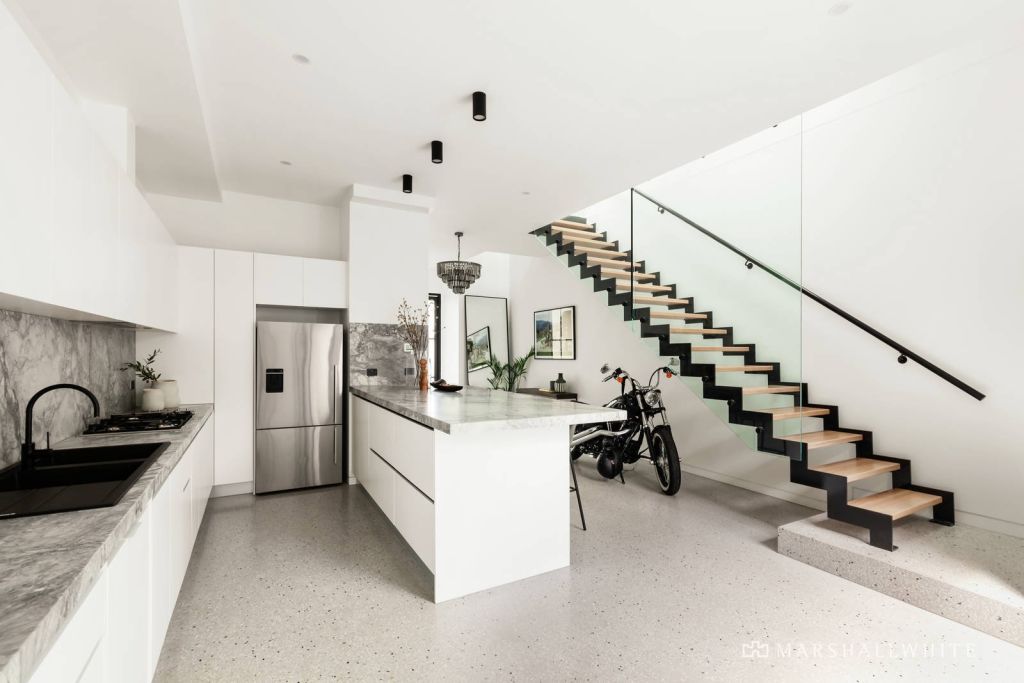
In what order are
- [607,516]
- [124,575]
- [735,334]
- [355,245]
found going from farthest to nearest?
[355,245]
[735,334]
[607,516]
[124,575]

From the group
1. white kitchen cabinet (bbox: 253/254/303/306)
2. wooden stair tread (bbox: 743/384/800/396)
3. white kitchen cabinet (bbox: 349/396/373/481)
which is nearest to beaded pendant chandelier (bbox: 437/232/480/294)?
white kitchen cabinet (bbox: 253/254/303/306)

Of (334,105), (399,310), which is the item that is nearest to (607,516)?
(399,310)

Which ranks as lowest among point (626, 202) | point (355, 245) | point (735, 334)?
point (735, 334)

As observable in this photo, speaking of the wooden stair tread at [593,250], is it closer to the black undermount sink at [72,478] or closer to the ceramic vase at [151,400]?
the ceramic vase at [151,400]

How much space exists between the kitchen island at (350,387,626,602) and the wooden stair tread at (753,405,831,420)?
157 cm

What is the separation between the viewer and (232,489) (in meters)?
4.00

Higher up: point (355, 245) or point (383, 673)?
point (355, 245)

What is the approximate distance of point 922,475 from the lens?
325 cm

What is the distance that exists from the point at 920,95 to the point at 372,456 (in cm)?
471

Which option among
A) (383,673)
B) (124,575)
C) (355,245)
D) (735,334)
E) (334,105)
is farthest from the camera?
(355,245)

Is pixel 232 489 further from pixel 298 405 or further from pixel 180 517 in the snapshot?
pixel 180 517

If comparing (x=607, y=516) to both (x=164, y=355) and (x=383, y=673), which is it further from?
(x=164, y=355)

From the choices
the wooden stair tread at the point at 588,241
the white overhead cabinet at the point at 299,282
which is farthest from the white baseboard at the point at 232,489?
the wooden stair tread at the point at 588,241

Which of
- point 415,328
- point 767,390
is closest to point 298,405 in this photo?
point 415,328
